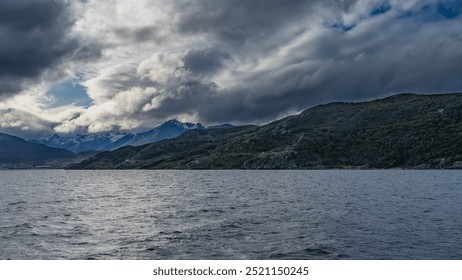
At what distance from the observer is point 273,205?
278 feet

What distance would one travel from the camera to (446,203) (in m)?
85.6

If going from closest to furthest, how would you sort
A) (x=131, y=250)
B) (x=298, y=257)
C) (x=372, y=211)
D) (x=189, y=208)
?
1. (x=298, y=257)
2. (x=131, y=250)
3. (x=372, y=211)
4. (x=189, y=208)
